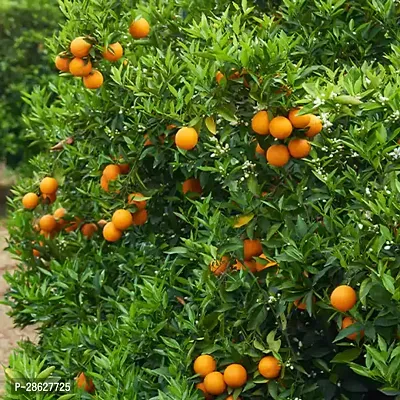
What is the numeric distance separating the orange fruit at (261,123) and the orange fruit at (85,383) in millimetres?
1164

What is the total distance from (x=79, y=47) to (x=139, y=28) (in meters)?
0.32

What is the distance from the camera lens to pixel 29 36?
357 inches

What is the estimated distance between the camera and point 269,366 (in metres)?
2.54

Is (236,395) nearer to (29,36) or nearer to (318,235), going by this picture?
(318,235)

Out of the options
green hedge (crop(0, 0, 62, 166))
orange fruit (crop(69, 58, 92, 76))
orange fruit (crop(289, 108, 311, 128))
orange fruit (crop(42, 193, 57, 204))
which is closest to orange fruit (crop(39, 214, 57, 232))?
orange fruit (crop(42, 193, 57, 204))

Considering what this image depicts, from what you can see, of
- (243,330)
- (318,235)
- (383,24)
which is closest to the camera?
(318,235)

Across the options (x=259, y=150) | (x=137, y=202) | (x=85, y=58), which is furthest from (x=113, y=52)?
(x=259, y=150)

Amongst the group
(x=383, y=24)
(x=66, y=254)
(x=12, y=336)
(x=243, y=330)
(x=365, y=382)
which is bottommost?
(x=12, y=336)

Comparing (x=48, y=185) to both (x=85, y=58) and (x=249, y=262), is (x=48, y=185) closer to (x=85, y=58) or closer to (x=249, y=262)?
(x=85, y=58)

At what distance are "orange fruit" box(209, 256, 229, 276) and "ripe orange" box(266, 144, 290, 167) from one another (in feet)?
1.17

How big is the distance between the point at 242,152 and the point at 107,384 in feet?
2.84

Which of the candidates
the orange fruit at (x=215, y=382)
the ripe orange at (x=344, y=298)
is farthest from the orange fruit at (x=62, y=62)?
the ripe orange at (x=344, y=298)

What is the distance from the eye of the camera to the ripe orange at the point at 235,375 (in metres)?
2.56

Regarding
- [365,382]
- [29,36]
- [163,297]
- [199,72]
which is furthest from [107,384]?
[29,36]
